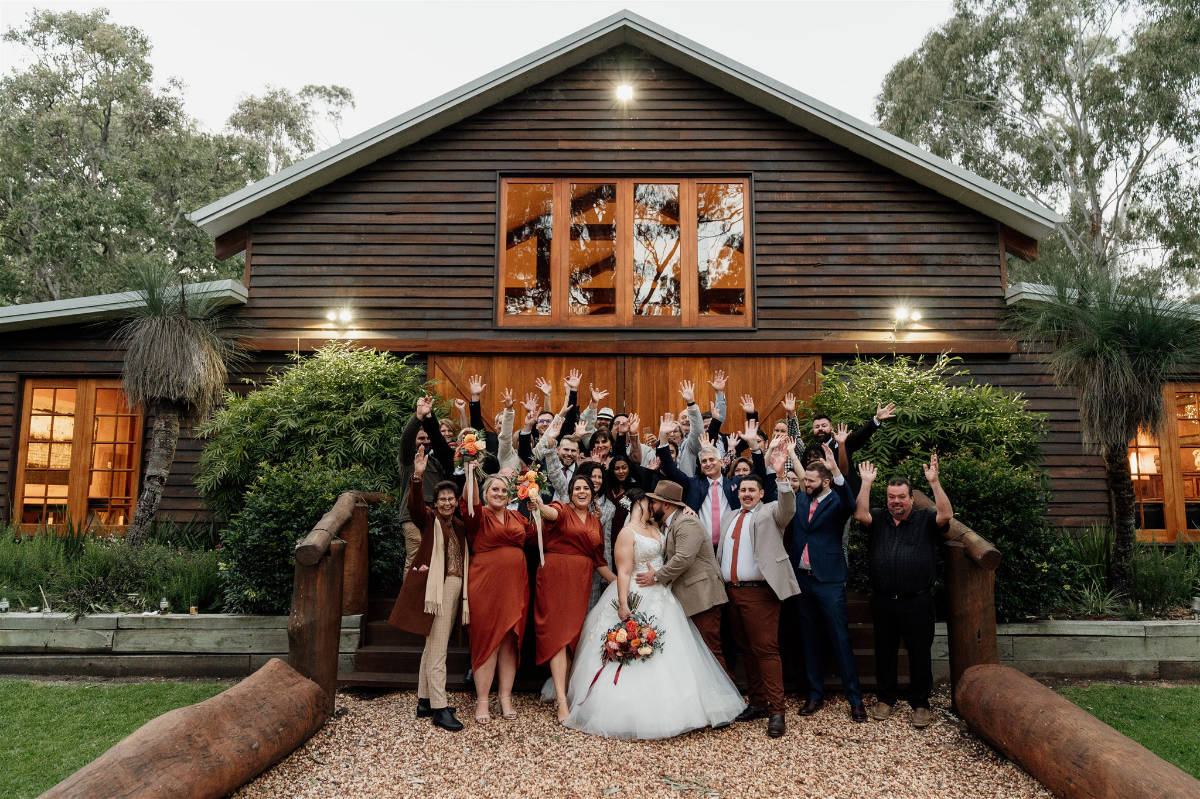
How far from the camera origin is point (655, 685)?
16.6 ft

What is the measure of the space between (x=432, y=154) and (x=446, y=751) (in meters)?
7.93

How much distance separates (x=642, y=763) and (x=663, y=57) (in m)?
9.00

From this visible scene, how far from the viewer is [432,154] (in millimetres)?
10430

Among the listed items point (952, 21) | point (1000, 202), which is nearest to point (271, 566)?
point (1000, 202)

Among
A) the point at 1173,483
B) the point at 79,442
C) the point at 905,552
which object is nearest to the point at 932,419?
the point at 905,552

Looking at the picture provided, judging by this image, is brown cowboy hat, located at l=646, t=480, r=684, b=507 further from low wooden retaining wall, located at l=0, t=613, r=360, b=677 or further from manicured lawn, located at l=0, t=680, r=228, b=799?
manicured lawn, located at l=0, t=680, r=228, b=799

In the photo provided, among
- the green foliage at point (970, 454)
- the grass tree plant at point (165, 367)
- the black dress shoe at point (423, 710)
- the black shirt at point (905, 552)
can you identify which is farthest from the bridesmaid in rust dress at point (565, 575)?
the grass tree plant at point (165, 367)

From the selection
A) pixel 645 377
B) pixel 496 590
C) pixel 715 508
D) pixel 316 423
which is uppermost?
pixel 645 377

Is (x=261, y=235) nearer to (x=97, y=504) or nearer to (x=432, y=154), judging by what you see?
(x=432, y=154)

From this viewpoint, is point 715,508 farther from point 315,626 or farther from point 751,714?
point 315,626

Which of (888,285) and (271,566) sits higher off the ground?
(888,285)

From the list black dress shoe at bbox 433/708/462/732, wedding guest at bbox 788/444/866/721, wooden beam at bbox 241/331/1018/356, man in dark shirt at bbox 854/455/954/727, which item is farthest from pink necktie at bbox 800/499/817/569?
wooden beam at bbox 241/331/1018/356

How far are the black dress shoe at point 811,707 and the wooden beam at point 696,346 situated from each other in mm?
5064

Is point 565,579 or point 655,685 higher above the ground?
point 565,579
